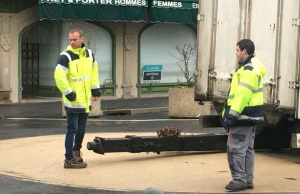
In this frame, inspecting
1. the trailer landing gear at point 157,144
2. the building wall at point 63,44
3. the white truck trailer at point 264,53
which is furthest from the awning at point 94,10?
the trailer landing gear at point 157,144

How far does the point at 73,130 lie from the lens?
9.56 metres

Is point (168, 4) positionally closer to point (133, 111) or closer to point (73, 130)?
point (133, 111)

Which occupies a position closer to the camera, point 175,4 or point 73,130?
point 73,130

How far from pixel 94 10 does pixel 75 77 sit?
43.1ft

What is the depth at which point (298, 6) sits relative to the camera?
30.9 ft

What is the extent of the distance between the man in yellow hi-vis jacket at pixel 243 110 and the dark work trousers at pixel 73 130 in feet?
7.61

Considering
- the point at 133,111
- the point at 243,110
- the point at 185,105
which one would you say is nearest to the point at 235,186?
the point at 243,110

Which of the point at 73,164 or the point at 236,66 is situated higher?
the point at 236,66

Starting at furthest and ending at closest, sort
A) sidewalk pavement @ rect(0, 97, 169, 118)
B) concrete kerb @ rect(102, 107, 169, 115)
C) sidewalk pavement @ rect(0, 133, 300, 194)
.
Answer: concrete kerb @ rect(102, 107, 169, 115) → sidewalk pavement @ rect(0, 97, 169, 118) → sidewalk pavement @ rect(0, 133, 300, 194)

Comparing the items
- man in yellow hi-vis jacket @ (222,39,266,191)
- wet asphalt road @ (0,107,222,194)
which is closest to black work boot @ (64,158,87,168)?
man in yellow hi-vis jacket @ (222,39,266,191)

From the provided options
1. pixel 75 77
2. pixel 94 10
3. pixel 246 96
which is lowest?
pixel 246 96

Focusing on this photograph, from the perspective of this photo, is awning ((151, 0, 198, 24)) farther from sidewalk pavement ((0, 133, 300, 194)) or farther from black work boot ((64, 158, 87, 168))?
black work boot ((64, 158, 87, 168))

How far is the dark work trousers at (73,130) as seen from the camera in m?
9.53

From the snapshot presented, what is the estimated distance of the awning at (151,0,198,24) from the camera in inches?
940
